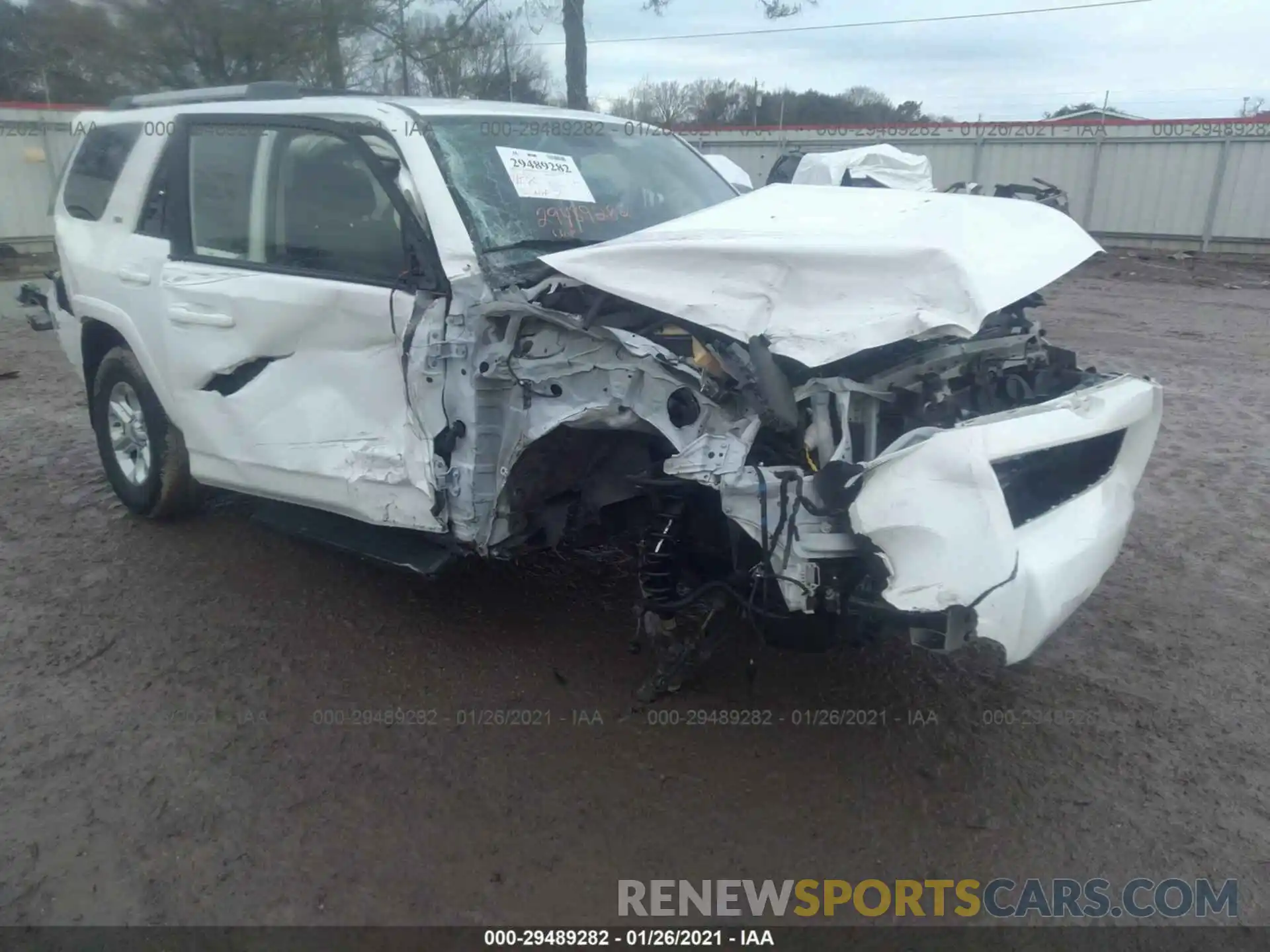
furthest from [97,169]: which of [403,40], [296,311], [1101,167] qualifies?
[1101,167]

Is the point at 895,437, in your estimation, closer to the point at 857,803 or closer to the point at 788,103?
the point at 857,803

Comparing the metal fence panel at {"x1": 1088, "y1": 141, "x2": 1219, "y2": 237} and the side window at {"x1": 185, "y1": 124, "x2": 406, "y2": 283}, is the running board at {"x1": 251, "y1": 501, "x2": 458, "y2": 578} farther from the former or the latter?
the metal fence panel at {"x1": 1088, "y1": 141, "x2": 1219, "y2": 237}

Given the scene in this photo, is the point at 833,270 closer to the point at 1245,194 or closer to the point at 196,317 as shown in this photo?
the point at 196,317

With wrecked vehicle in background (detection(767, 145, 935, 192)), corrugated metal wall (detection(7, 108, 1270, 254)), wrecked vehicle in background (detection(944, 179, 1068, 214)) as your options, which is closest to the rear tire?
wrecked vehicle in background (detection(944, 179, 1068, 214))

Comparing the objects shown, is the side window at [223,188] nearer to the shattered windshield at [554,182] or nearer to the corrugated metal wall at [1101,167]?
the shattered windshield at [554,182]

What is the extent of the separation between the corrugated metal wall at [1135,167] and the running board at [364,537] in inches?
680

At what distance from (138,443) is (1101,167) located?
18.8m

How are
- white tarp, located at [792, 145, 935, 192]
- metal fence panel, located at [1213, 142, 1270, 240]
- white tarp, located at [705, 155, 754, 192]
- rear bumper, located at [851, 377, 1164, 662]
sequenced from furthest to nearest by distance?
metal fence panel, located at [1213, 142, 1270, 240] < white tarp, located at [792, 145, 935, 192] < white tarp, located at [705, 155, 754, 192] < rear bumper, located at [851, 377, 1164, 662]

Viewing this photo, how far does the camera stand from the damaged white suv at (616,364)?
2711mm

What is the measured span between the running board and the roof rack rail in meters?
1.84

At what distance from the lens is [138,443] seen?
4945 mm

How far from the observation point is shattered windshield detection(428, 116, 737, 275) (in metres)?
3.63

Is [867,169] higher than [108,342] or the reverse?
higher

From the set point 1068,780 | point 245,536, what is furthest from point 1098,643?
point 245,536
